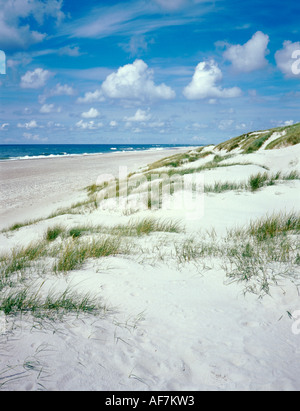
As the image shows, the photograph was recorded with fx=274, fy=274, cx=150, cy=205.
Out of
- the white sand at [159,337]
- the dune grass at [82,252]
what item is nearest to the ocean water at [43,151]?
the dune grass at [82,252]

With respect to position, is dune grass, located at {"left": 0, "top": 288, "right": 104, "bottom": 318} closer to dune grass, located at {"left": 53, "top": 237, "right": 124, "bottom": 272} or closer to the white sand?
the white sand

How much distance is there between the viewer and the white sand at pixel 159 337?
5.61 ft

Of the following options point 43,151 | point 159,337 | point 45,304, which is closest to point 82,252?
point 45,304

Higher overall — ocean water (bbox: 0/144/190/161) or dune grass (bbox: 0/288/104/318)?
ocean water (bbox: 0/144/190/161)

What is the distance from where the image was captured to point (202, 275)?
10.6 feet

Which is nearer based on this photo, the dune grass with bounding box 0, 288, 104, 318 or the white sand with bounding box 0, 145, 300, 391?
the white sand with bounding box 0, 145, 300, 391

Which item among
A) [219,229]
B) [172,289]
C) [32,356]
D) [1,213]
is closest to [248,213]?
[219,229]

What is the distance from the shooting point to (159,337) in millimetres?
2141

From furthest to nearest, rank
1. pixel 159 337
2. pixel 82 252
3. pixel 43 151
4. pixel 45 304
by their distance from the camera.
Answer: pixel 43 151
pixel 82 252
pixel 45 304
pixel 159 337

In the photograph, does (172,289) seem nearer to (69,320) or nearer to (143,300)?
(143,300)

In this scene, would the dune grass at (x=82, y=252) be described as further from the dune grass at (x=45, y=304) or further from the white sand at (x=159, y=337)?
the dune grass at (x=45, y=304)

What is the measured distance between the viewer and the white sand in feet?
5.61

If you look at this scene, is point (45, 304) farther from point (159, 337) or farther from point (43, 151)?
point (43, 151)

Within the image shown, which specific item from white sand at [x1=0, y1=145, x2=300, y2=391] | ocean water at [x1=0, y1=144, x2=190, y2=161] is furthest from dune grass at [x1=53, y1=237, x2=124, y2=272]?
ocean water at [x1=0, y1=144, x2=190, y2=161]
